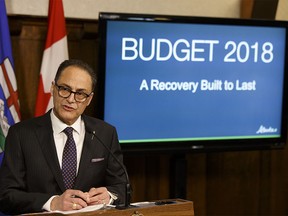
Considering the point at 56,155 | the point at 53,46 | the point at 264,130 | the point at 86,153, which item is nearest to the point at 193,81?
the point at 264,130

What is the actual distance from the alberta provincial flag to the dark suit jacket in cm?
100

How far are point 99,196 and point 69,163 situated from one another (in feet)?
0.78

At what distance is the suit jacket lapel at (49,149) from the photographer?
9.82 feet

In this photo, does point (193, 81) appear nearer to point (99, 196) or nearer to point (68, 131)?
point (68, 131)

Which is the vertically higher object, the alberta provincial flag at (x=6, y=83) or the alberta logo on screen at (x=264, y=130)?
the alberta provincial flag at (x=6, y=83)

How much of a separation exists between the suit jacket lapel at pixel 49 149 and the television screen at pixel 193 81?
1332mm

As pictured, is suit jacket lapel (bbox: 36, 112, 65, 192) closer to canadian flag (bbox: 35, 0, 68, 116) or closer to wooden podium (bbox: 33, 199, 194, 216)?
wooden podium (bbox: 33, 199, 194, 216)

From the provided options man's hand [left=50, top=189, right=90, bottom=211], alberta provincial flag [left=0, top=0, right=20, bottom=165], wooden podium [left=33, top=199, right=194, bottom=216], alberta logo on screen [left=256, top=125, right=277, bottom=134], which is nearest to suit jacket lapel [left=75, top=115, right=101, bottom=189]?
man's hand [left=50, top=189, right=90, bottom=211]

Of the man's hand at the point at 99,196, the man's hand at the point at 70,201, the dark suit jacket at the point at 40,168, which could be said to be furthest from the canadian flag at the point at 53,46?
the man's hand at the point at 70,201

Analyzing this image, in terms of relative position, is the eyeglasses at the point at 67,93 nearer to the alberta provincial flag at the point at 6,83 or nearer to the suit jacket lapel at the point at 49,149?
the suit jacket lapel at the point at 49,149

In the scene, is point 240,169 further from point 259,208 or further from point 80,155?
point 80,155

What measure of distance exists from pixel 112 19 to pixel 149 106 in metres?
0.65

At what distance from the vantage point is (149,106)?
457 cm

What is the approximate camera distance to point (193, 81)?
4.68 meters
